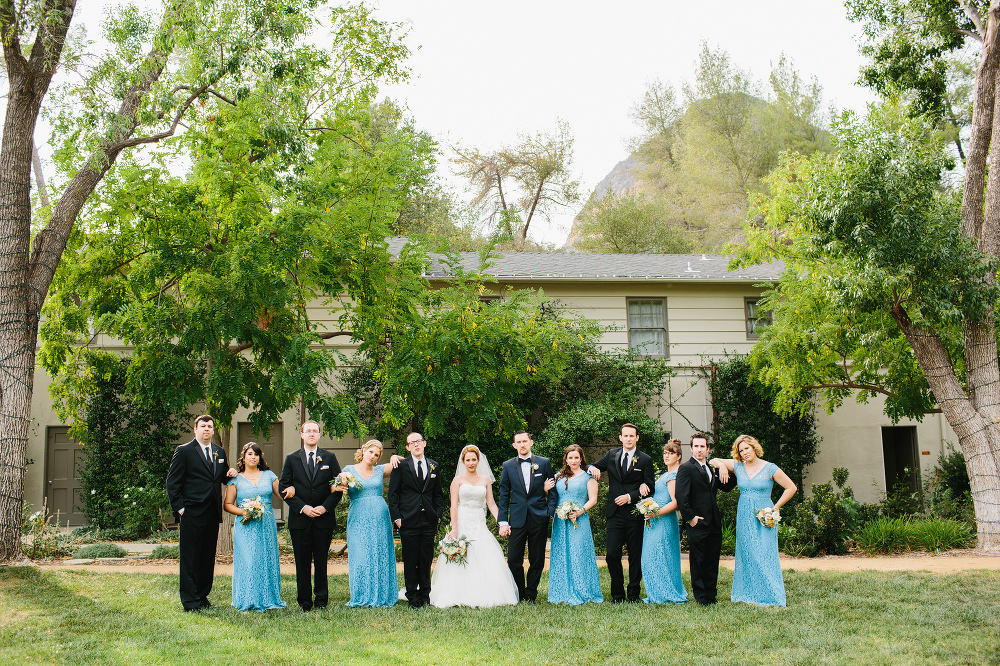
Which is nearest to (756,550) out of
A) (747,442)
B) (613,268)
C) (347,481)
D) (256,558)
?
(747,442)

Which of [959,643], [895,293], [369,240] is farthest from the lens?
[895,293]

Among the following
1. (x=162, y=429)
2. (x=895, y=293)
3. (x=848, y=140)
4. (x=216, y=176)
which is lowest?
(x=162, y=429)

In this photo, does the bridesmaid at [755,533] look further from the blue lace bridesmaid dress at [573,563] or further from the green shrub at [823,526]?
the green shrub at [823,526]

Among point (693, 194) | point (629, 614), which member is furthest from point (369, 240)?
point (693, 194)

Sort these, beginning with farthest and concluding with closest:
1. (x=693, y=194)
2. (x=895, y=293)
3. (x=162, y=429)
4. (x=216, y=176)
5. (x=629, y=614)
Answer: (x=693, y=194) < (x=162, y=429) < (x=895, y=293) < (x=216, y=176) < (x=629, y=614)

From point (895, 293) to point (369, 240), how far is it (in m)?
8.51

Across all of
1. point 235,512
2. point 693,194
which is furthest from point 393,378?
point 693,194

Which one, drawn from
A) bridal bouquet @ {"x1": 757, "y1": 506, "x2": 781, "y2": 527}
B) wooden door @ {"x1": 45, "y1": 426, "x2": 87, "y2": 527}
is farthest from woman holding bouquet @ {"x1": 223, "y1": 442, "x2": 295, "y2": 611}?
wooden door @ {"x1": 45, "y1": 426, "x2": 87, "y2": 527}

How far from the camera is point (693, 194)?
114 ft

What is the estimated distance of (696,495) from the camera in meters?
8.19

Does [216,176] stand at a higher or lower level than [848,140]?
lower

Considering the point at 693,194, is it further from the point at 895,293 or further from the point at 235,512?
the point at 235,512

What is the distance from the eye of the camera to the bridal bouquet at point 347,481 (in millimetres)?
8133

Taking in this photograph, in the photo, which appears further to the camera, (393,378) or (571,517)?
(393,378)
